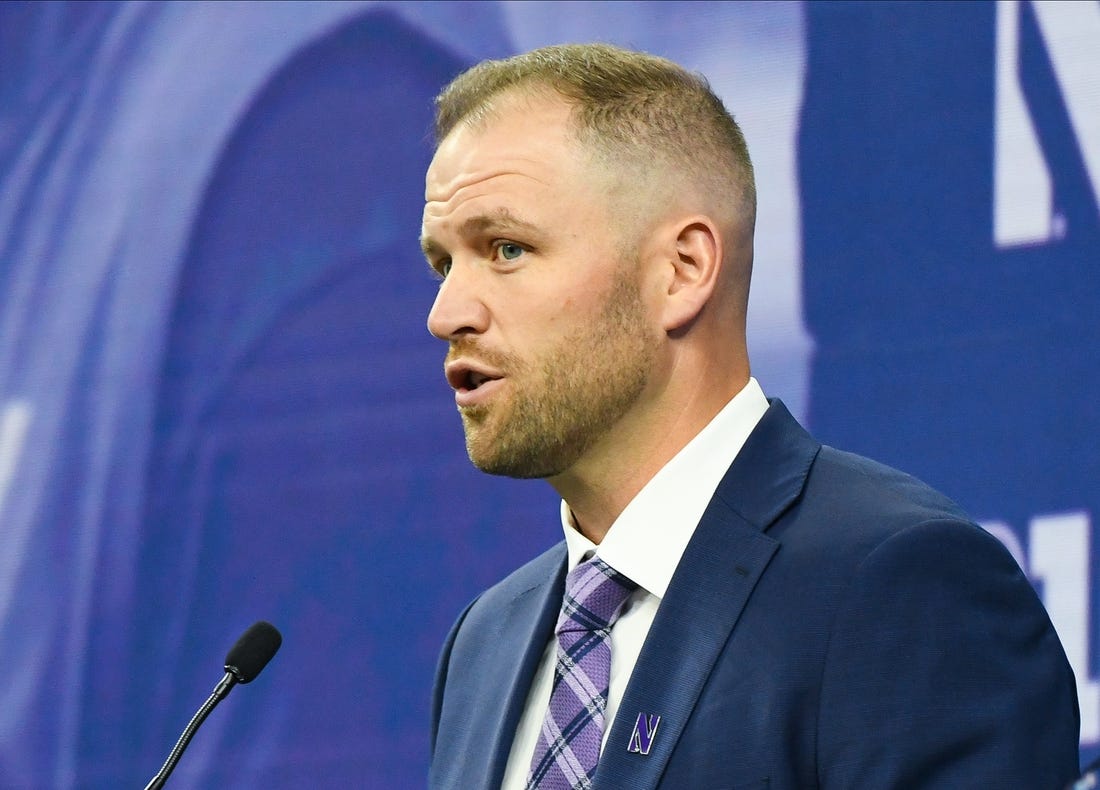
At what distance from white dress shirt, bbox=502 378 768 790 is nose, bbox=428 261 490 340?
0.29m

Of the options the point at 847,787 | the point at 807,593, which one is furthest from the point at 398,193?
the point at 847,787

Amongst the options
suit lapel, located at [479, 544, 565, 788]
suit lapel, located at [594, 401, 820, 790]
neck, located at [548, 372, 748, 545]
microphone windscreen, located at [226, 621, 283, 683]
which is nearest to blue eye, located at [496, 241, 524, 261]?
neck, located at [548, 372, 748, 545]

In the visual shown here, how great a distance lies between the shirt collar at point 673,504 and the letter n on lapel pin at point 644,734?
19 cm

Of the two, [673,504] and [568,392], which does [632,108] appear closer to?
[568,392]

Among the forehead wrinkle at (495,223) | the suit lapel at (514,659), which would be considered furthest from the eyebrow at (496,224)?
the suit lapel at (514,659)

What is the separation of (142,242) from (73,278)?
168mm

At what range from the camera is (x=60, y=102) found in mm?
3207

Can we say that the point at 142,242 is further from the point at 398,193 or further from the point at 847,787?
the point at 847,787

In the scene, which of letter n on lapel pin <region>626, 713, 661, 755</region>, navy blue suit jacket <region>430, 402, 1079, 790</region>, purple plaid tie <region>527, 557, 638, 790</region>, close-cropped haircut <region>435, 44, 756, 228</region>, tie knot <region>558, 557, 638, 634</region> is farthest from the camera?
close-cropped haircut <region>435, 44, 756, 228</region>

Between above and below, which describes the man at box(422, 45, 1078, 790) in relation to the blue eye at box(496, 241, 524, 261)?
below

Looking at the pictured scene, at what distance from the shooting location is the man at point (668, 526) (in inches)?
58.9

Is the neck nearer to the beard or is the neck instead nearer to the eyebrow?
the beard

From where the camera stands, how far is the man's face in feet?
5.95

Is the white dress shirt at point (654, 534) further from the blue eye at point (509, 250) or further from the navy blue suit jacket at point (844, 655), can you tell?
the blue eye at point (509, 250)
